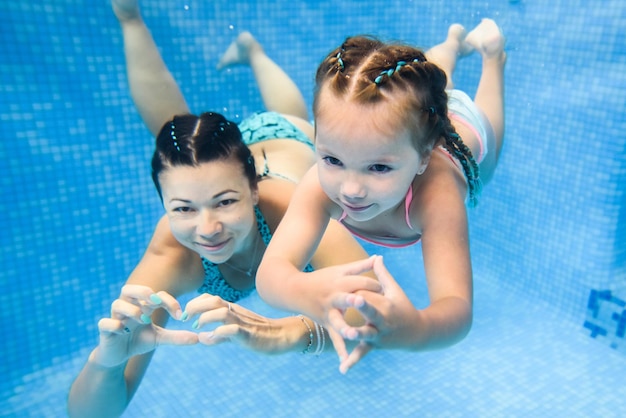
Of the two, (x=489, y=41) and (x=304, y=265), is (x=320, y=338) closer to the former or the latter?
(x=304, y=265)

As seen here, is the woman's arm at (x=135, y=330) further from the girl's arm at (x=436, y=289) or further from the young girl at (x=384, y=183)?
the girl's arm at (x=436, y=289)

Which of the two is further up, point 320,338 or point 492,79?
point 492,79

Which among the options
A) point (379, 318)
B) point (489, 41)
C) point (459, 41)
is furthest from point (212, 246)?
point (459, 41)

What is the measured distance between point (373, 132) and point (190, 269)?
118 centimetres

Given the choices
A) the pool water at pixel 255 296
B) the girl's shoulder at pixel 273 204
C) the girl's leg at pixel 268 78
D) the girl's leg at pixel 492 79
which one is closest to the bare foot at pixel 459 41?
the girl's leg at pixel 492 79

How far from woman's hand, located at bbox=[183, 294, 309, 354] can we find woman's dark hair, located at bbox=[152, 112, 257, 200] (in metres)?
0.58

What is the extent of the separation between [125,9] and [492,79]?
1901mm

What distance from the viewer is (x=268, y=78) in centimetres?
332

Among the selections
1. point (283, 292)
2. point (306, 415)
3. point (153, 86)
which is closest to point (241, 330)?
point (283, 292)

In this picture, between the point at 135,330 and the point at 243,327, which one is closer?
the point at 243,327

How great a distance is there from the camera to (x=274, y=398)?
2916 mm

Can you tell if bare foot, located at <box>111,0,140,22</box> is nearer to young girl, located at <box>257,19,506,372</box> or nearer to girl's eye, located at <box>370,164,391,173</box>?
young girl, located at <box>257,19,506,372</box>

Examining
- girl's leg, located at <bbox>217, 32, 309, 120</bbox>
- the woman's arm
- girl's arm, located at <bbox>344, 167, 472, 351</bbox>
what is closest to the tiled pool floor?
the woman's arm

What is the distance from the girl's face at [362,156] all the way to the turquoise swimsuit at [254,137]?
34.1 inches
